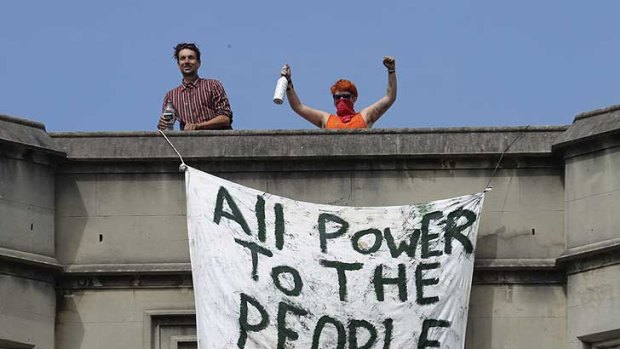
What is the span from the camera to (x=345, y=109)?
170 ft

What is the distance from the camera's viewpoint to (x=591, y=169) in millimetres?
50625

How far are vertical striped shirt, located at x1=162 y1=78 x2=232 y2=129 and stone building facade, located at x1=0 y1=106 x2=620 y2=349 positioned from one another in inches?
32.7

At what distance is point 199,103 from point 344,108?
5.97ft

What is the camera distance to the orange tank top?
170 feet

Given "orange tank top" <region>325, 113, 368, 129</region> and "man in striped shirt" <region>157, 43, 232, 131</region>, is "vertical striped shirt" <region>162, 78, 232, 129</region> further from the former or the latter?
"orange tank top" <region>325, 113, 368, 129</region>

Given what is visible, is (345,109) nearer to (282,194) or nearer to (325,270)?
(282,194)

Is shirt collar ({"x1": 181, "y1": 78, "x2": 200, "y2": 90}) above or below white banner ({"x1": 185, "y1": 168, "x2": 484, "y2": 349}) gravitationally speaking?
above

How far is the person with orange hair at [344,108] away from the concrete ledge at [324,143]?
0.71m

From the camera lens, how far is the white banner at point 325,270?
49750 mm

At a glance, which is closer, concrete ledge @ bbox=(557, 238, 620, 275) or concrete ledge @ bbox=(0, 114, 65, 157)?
concrete ledge @ bbox=(557, 238, 620, 275)

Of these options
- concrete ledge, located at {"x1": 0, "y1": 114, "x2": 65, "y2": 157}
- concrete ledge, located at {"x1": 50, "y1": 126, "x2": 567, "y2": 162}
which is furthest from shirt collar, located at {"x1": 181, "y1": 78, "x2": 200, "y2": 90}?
concrete ledge, located at {"x1": 0, "y1": 114, "x2": 65, "y2": 157}

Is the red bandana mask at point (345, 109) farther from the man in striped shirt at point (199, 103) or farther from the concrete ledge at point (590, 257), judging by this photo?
the concrete ledge at point (590, 257)

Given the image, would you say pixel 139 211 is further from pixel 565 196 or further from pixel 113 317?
pixel 565 196

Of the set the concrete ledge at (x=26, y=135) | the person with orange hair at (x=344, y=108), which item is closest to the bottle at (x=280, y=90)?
the person with orange hair at (x=344, y=108)
